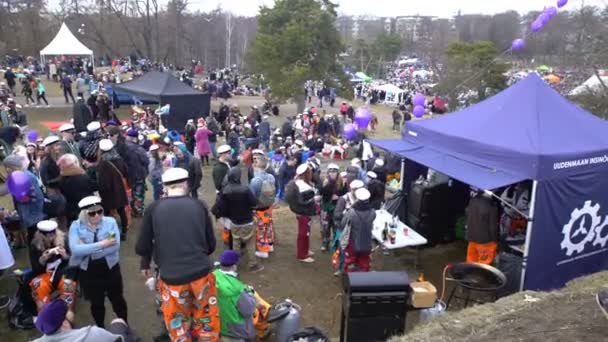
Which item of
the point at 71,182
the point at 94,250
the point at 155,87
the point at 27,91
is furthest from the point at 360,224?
the point at 27,91

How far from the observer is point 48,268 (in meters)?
4.80

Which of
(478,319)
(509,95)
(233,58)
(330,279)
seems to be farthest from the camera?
(233,58)

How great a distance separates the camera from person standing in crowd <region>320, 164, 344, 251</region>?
7.32 metres

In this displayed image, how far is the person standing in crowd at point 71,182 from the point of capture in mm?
A: 6031

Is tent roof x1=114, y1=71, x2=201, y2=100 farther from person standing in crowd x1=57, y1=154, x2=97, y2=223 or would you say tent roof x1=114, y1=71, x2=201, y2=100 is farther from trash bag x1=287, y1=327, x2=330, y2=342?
trash bag x1=287, y1=327, x2=330, y2=342

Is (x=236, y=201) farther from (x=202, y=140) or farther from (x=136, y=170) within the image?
(x=202, y=140)

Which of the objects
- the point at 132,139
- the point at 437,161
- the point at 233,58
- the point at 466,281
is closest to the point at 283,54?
the point at 132,139

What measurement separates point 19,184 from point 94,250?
2061 millimetres

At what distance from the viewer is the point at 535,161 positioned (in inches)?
224

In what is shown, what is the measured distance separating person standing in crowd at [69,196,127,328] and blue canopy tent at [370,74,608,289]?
4.10 m

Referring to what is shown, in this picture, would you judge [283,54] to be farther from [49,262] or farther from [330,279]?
[49,262]

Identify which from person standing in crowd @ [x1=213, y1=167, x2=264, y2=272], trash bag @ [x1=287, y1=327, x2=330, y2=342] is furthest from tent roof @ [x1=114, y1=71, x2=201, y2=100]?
trash bag @ [x1=287, y1=327, x2=330, y2=342]

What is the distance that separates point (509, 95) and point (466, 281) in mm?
3127

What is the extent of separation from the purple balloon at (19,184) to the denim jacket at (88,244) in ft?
5.71
